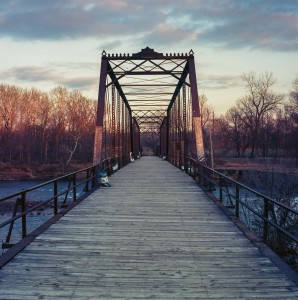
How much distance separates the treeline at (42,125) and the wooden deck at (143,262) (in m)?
54.6

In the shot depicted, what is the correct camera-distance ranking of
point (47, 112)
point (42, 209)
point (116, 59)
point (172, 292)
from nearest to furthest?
point (172, 292) → point (116, 59) → point (42, 209) → point (47, 112)

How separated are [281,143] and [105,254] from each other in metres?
67.2

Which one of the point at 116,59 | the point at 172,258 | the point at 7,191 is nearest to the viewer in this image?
the point at 172,258

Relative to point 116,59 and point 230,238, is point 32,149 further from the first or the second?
point 230,238

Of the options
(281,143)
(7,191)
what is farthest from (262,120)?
(7,191)

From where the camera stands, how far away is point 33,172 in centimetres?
5181

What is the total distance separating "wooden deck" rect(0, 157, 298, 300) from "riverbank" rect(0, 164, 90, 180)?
138 ft

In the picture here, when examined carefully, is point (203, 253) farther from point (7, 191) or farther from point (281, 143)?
point (281, 143)

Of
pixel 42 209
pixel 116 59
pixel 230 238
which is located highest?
pixel 116 59

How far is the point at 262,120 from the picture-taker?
69625 millimetres

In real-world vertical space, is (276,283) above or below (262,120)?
below

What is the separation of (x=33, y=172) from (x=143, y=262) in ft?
162

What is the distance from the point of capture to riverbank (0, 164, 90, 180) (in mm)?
48031

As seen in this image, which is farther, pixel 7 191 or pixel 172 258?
pixel 7 191
